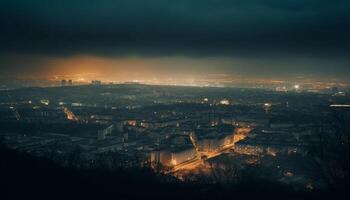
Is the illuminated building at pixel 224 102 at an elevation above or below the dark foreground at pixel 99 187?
below

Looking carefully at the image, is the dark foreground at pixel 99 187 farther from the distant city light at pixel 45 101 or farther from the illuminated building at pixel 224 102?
the illuminated building at pixel 224 102

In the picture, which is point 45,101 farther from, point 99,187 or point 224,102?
point 99,187

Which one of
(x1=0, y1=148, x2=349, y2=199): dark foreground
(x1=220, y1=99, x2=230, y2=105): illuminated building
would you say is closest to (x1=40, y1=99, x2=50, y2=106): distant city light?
(x1=220, y1=99, x2=230, y2=105): illuminated building

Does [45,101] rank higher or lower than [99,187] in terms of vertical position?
lower

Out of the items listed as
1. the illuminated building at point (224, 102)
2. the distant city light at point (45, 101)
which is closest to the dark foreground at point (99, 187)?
the distant city light at point (45, 101)

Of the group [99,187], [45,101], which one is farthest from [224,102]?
[99,187]

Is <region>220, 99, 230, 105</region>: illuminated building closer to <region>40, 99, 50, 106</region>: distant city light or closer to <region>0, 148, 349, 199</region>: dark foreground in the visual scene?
<region>40, 99, 50, 106</region>: distant city light

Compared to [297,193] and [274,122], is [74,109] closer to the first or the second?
[274,122]

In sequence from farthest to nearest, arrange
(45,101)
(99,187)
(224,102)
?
(224,102), (45,101), (99,187)

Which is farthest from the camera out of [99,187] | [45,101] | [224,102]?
[224,102]

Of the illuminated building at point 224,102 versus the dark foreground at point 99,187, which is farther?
the illuminated building at point 224,102

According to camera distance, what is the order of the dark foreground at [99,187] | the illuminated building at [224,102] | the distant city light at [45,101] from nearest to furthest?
the dark foreground at [99,187]
the distant city light at [45,101]
the illuminated building at [224,102]
